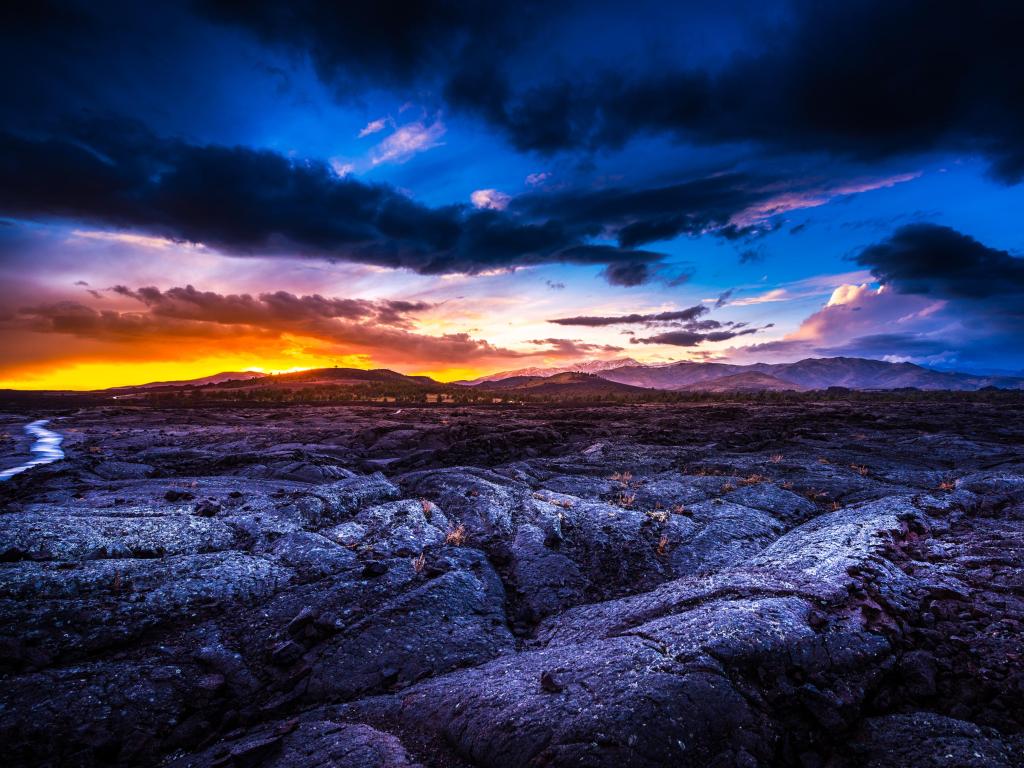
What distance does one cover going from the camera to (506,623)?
7.85 metres

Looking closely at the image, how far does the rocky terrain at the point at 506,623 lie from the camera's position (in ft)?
15.0

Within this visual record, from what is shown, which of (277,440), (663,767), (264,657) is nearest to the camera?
(663,767)

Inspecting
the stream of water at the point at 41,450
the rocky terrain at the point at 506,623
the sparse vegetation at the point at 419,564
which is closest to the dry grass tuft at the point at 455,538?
the rocky terrain at the point at 506,623

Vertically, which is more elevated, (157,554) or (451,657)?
(157,554)

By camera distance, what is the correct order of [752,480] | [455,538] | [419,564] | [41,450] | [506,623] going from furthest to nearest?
[41,450] < [752,480] < [455,538] < [419,564] < [506,623]

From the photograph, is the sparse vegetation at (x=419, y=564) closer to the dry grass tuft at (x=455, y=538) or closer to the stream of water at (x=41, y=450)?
the dry grass tuft at (x=455, y=538)

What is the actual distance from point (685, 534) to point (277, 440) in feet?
62.7

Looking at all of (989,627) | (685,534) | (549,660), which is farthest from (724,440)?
(549,660)

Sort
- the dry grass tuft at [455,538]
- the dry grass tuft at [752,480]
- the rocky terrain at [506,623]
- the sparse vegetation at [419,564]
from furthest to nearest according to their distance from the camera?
the dry grass tuft at [752,480] → the dry grass tuft at [455,538] → the sparse vegetation at [419,564] → the rocky terrain at [506,623]

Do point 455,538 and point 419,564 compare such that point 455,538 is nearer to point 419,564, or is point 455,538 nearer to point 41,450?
point 419,564

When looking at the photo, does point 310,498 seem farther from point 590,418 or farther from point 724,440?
point 590,418

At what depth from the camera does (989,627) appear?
19.0 feet

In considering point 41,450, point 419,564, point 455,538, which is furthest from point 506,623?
point 41,450

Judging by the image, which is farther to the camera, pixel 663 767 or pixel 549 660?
pixel 549 660
